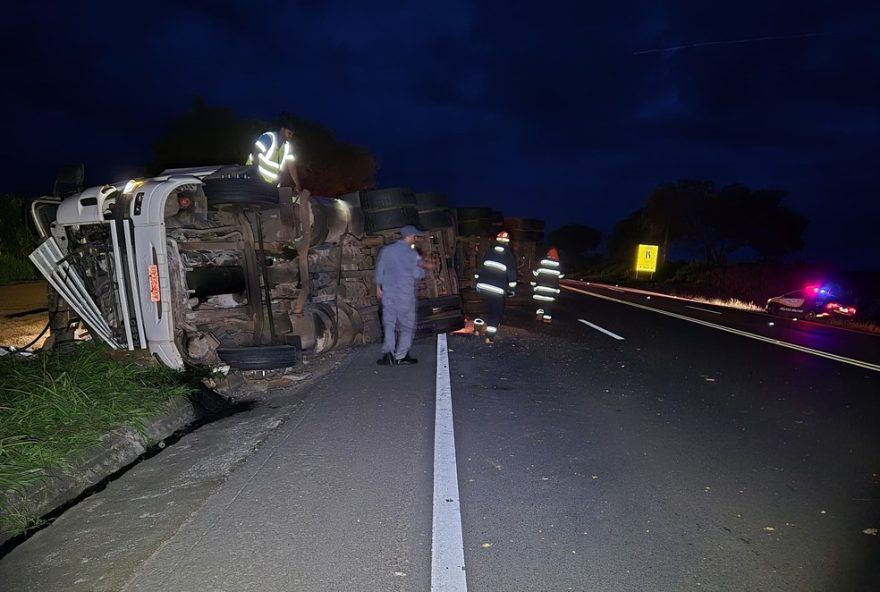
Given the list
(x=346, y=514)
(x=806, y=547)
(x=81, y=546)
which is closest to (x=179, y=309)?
(x=81, y=546)

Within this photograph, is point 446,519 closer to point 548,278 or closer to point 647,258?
point 548,278

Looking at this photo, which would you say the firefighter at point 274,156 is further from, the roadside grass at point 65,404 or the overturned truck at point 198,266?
the roadside grass at point 65,404

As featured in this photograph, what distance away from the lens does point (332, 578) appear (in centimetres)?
255

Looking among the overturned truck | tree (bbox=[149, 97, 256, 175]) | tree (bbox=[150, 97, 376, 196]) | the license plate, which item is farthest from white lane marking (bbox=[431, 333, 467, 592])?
tree (bbox=[149, 97, 256, 175])

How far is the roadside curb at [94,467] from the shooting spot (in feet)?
11.0

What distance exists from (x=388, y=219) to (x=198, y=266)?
112 inches

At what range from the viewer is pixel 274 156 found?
6961 millimetres

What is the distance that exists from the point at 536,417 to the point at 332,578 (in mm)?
2845

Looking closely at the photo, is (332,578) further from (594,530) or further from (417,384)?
(417,384)

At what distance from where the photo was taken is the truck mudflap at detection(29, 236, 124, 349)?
639cm

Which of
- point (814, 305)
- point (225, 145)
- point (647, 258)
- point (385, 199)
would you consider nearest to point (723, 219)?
point (647, 258)

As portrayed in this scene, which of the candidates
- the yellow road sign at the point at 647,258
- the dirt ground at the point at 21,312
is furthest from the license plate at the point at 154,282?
the yellow road sign at the point at 647,258

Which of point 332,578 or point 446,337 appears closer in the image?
point 332,578

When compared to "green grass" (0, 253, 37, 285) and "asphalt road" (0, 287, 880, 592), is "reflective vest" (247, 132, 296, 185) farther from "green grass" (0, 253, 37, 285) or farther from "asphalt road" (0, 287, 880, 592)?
"green grass" (0, 253, 37, 285)
